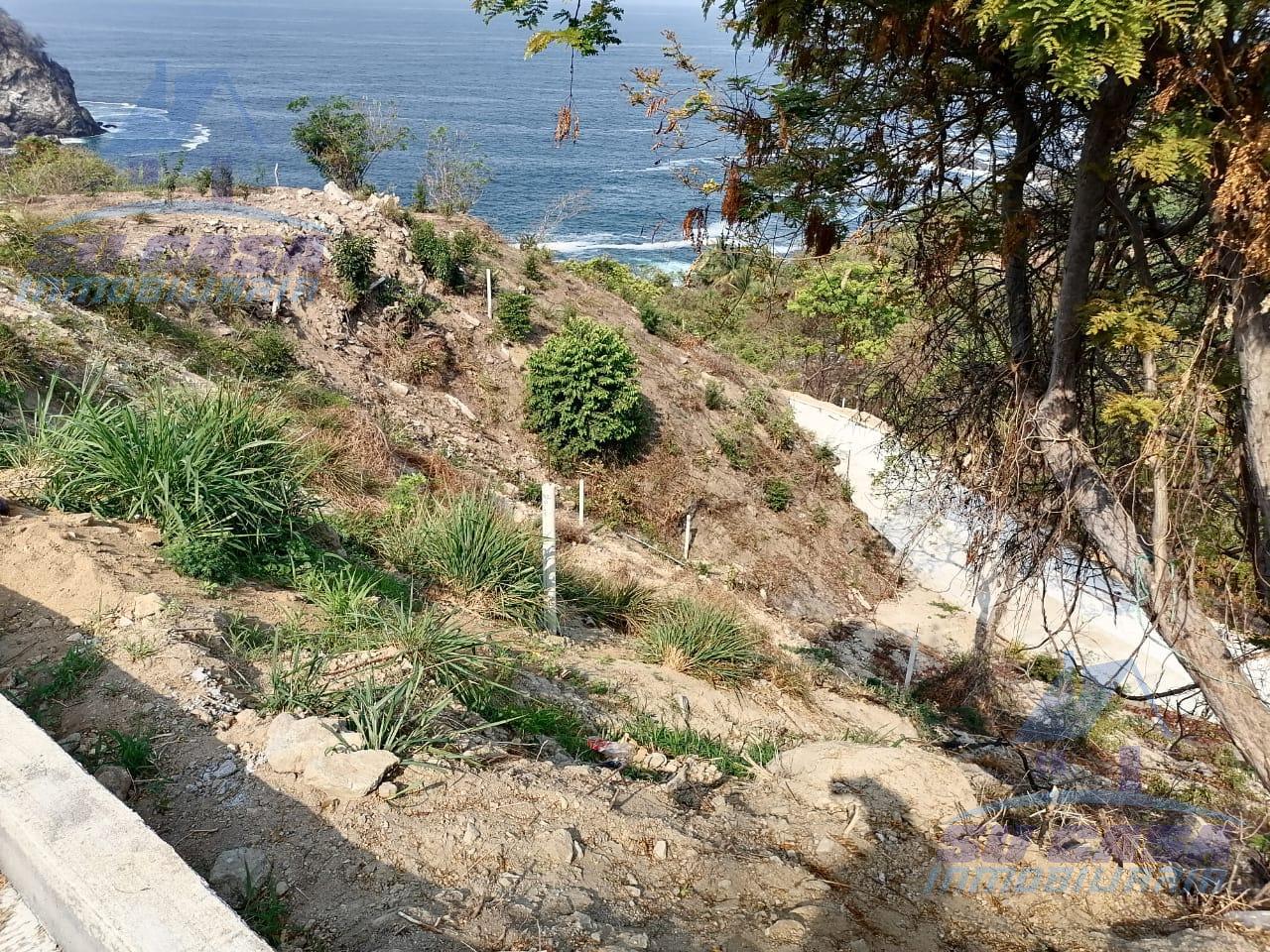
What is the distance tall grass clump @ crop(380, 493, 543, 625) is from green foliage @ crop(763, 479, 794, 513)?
40.1ft

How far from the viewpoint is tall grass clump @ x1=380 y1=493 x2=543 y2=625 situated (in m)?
6.65

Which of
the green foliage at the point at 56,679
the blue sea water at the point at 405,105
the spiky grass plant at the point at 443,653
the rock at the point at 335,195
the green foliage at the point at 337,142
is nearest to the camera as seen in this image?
the green foliage at the point at 56,679

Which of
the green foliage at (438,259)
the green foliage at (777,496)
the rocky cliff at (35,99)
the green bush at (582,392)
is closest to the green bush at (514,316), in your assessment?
the green foliage at (438,259)

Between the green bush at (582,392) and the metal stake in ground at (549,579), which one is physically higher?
the metal stake in ground at (549,579)

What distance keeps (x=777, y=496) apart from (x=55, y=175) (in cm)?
1943

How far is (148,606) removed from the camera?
4.16 metres

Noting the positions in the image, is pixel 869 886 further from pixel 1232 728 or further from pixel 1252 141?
pixel 1252 141

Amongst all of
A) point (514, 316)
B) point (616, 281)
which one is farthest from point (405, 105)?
point (514, 316)

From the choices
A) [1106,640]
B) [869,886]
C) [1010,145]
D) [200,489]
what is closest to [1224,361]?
[1010,145]

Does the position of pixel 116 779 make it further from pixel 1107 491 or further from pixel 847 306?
pixel 847 306

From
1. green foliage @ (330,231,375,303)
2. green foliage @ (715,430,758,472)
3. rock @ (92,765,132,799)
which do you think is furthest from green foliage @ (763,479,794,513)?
rock @ (92,765,132,799)

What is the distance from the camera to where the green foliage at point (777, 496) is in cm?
1872

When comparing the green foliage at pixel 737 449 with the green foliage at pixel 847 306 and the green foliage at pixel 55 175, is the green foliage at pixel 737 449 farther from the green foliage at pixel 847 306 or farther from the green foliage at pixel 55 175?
the green foliage at pixel 55 175

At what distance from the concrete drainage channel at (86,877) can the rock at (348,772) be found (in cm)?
81
